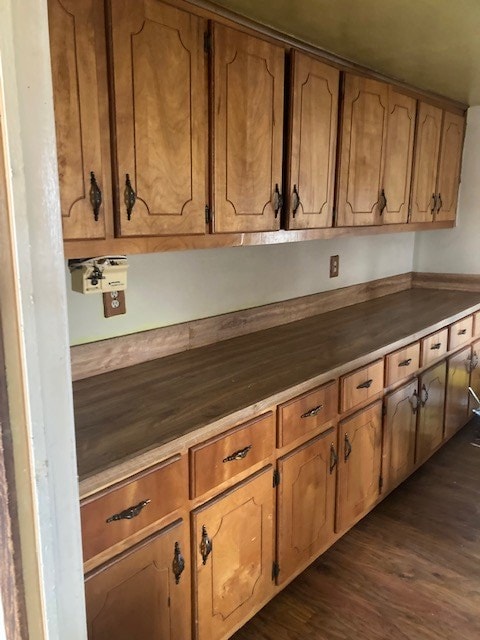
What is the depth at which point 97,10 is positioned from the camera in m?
1.31

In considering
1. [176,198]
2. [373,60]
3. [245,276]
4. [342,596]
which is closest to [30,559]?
[176,198]

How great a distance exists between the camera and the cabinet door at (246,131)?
1683 millimetres

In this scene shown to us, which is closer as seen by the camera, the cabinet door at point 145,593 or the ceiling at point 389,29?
the cabinet door at point 145,593

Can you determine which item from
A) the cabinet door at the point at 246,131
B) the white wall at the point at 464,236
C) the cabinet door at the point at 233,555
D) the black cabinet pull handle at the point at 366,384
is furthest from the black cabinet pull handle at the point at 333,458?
the white wall at the point at 464,236

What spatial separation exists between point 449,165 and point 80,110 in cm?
261

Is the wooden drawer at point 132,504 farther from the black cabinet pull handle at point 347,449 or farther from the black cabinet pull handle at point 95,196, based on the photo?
the black cabinet pull handle at point 347,449

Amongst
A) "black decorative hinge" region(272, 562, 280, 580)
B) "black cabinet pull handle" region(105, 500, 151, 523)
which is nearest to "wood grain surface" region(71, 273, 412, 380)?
"black cabinet pull handle" region(105, 500, 151, 523)

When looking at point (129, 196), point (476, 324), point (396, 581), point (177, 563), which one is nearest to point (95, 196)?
point (129, 196)

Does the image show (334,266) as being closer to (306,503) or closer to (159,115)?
(306,503)

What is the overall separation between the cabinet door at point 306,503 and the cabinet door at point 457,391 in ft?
4.15

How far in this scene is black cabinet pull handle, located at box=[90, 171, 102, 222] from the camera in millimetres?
1367

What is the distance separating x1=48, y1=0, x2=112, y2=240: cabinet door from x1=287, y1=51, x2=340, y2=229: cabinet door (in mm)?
A: 837

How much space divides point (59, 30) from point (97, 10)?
0.14 meters

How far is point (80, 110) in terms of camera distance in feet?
4.29
